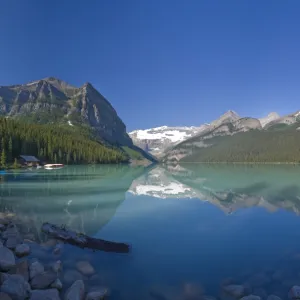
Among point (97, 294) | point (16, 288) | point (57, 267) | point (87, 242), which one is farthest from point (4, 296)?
point (87, 242)

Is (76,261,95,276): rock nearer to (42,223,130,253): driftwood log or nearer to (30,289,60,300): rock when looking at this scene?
(42,223,130,253): driftwood log

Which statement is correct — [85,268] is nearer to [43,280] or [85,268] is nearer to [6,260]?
[43,280]

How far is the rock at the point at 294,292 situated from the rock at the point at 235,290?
198 cm

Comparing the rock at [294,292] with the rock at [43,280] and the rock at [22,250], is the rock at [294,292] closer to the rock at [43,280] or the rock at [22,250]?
the rock at [43,280]

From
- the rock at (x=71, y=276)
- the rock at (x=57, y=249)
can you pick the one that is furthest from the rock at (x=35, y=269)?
the rock at (x=57, y=249)

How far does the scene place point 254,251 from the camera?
62.7ft

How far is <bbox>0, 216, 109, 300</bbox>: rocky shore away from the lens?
11211mm

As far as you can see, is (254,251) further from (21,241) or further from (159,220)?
(21,241)

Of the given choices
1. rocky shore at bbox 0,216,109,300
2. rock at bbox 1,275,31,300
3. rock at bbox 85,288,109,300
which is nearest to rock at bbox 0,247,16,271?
rocky shore at bbox 0,216,109,300

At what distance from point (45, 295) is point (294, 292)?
10330 mm

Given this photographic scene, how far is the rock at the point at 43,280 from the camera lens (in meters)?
12.4

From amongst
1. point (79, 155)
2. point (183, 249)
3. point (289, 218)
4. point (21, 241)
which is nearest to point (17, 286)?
point (21, 241)

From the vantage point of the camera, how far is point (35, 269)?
13.6 m

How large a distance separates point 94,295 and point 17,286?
3007 millimetres
